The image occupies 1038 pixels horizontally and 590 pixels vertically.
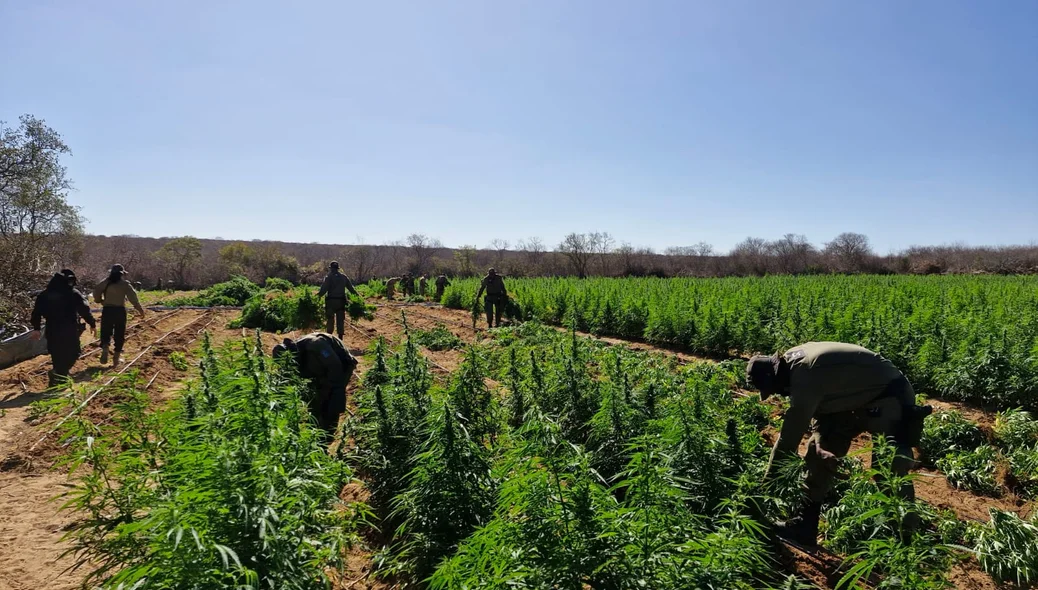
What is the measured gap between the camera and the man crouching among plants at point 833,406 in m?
3.98

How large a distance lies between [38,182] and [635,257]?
4523 centimetres

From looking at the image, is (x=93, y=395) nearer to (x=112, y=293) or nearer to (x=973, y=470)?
(x=973, y=470)

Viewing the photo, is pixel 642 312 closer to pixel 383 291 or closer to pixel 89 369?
pixel 89 369

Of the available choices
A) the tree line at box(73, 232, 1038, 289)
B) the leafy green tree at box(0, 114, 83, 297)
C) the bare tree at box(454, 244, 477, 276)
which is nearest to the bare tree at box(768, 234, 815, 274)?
the tree line at box(73, 232, 1038, 289)

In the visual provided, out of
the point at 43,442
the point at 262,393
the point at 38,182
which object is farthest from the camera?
the point at 38,182

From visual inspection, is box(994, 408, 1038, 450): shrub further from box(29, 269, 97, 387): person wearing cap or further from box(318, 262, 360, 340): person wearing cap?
box(29, 269, 97, 387): person wearing cap

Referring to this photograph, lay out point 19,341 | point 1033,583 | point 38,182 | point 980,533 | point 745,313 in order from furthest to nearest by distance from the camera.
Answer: point 38,182, point 745,313, point 19,341, point 980,533, point 1033,583

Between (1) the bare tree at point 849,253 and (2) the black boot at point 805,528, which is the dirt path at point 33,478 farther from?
(1) the bare tree at point 849,253

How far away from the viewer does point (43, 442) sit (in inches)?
245

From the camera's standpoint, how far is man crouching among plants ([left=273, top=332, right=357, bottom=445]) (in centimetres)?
572

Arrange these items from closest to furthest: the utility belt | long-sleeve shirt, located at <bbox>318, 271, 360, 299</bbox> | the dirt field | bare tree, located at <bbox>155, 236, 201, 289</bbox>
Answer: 1. the dirt field
2. the utility belt
3. long-sleeve shirt, located at <bbox>318, 271, 360, 299</bbox>
4. bare tree, located at <bbox>155, 236, 201, 289</bbox>

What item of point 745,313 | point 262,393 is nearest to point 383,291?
point 745,313

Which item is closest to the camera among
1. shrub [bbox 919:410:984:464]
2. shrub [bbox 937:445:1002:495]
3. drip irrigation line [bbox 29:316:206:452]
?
drip irrigation line [bbox 29:316:206:452]

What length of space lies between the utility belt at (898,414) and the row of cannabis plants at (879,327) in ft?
17.0
